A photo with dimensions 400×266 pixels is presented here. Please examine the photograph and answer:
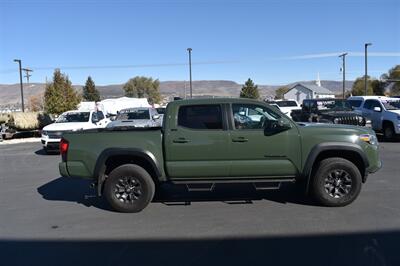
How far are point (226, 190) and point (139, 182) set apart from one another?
84.0 inches

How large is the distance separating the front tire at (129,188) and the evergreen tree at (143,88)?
11482cm

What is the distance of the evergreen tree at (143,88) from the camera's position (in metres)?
123

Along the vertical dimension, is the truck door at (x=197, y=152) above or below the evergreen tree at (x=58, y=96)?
below

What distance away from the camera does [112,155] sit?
7.27 m

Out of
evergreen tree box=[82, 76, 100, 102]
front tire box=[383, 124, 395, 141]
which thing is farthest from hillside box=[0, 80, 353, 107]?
front tire box=[383, 124, 395, 141]

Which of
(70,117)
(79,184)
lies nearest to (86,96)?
(70,117)

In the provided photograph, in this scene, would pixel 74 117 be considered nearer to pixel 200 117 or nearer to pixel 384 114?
pixel 200 117

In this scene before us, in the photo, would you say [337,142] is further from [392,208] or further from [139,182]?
[139,182]

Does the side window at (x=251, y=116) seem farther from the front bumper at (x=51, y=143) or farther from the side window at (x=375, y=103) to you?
the side window at (x=375, y=103)

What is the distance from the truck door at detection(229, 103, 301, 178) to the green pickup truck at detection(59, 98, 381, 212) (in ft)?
0.05

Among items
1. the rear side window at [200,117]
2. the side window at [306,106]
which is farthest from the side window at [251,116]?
the side window at [306,106]

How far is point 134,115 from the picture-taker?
18.0m

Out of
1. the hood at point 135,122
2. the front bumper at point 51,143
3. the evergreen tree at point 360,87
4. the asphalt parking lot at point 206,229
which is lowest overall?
the asphalt parking lot at point 206,229

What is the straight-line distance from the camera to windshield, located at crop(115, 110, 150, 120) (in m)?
17.8
